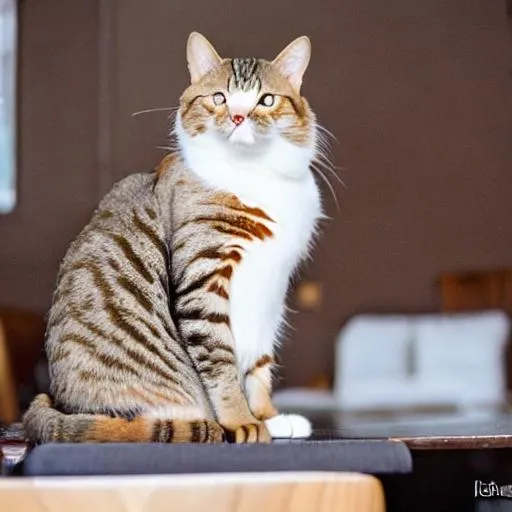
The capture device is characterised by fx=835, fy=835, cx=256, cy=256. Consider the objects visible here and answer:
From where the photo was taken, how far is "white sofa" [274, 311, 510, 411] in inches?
61.6

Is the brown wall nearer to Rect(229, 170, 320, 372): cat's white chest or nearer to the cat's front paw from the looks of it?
Rect(229, 170, 320, 372): cat's white chest

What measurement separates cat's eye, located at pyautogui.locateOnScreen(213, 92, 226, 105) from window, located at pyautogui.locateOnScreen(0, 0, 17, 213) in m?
0.43

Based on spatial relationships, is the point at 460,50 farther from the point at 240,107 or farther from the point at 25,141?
the point at 25,141

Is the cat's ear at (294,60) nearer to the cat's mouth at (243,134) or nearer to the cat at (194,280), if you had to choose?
the cat at (194,280)

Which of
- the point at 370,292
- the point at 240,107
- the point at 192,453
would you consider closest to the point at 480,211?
the point at 370,292

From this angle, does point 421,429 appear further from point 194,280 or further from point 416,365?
point 194,280

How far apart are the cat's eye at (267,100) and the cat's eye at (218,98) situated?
6cm

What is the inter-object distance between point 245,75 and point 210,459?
678mm

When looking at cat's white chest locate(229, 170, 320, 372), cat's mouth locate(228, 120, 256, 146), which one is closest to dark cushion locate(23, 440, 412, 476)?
cat's white chest locate(229, 170, 320, 372)

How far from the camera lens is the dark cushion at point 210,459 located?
90 cm

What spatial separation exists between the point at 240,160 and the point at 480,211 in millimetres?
566

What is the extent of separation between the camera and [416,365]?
159 cm

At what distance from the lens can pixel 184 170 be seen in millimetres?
1328

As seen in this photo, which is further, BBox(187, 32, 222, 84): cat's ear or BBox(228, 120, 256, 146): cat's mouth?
BBox(187, 32, 222, 84): cat's ear
